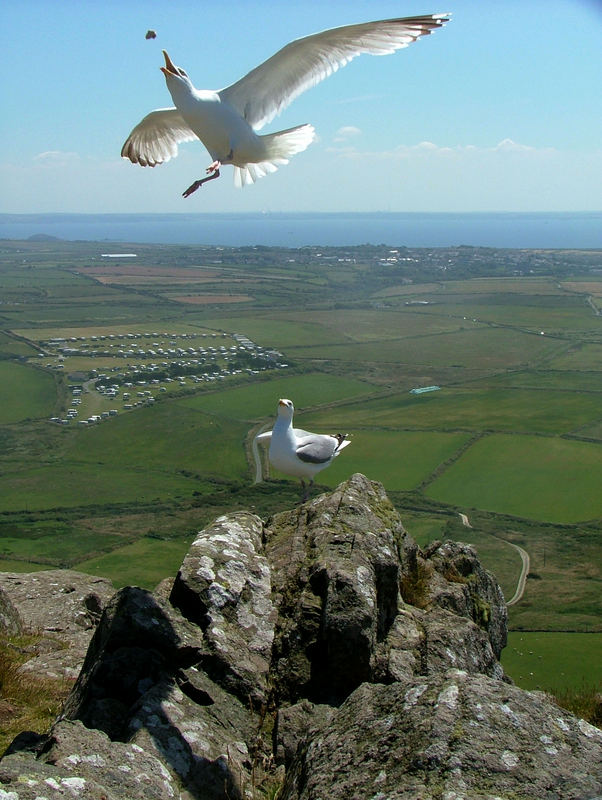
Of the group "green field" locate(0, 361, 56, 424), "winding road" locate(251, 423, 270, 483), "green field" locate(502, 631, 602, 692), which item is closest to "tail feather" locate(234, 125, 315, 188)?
"green field" locate(502, 631, 602, 692)

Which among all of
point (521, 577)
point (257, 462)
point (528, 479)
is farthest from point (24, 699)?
point (528, 479)

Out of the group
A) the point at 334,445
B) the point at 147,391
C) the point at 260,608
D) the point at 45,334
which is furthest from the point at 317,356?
the point at 260,608

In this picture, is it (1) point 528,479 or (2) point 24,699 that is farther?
(1) point 528,479

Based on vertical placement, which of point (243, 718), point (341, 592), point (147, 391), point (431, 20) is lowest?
point (147, 391)

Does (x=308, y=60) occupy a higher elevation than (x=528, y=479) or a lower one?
higher

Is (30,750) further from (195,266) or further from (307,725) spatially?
(195,266)

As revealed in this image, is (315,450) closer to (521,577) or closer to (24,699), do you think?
(24,699)

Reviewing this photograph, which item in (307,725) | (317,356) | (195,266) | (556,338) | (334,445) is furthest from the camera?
(195,266)

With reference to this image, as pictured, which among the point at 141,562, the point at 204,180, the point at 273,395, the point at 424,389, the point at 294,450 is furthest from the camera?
the point at 424,389
